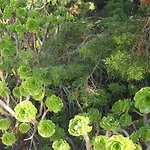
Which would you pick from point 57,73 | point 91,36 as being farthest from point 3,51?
point 91,36

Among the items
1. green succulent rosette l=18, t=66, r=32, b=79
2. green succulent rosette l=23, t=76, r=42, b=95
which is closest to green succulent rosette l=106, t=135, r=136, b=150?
green succulent rosette l=23, t=76, r=42, b=95

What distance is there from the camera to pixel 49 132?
149 centimetres

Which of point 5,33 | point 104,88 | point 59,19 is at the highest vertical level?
point 59,19

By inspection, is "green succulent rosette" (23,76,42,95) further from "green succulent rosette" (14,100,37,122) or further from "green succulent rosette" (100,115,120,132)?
"green succulent rosette" (100,115,120,132)

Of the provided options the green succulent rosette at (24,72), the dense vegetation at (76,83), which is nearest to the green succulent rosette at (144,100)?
the dense vegetation at (76,83)

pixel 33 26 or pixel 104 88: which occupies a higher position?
pixel 33 26

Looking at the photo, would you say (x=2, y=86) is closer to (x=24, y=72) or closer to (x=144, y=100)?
(x=24, y=72)

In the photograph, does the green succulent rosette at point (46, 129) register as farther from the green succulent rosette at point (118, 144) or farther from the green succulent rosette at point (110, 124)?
the green succulent rosette at point (118, 144)

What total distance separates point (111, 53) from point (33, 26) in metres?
0.50

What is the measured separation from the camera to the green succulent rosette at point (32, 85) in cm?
154

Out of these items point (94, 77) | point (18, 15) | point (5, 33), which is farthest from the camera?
point (5, 33)

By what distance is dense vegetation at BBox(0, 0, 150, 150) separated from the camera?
A: 1457mm

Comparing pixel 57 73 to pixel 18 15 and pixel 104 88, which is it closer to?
pixel 104 88

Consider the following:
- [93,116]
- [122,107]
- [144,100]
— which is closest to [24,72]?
[93,116]
